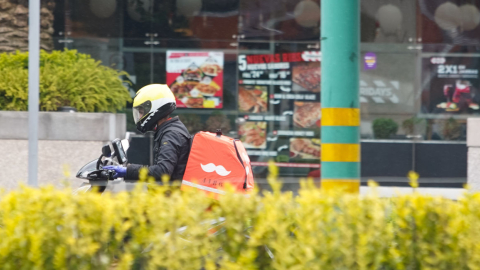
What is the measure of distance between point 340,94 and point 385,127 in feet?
22.6

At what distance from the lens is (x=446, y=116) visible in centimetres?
1119

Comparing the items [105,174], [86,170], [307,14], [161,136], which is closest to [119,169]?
[105,174]

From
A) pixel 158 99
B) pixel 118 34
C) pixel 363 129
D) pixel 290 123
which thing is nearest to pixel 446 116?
pixel 363 129

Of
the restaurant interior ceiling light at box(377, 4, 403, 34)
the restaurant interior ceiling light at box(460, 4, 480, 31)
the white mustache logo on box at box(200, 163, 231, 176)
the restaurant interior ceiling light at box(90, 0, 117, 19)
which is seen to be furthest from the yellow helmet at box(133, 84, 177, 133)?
the restaurant interior ceiling light at box(460, 4, 480, 31)

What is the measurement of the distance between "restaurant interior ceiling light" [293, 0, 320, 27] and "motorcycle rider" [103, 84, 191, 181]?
22.6 ft

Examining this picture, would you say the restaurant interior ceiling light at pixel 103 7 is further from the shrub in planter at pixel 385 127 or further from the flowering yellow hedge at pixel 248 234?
the flowering yellow hedge at pixel 248 234

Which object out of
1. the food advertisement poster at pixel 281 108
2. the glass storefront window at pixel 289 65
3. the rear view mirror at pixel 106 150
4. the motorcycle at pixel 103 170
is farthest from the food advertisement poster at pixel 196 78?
the rear view mirror at pixel 106 150

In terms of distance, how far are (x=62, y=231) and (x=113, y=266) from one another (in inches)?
10.0

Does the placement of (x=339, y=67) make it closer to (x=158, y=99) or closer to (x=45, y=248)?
(x=158, y=99)

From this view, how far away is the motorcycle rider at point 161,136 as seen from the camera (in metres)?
4.34

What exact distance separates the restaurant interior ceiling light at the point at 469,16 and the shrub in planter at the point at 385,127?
7.35 feet

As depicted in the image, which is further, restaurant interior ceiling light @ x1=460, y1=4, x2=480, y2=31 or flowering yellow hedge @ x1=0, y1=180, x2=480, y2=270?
restaurant interior ceiling light @ x1=460, y1=4, x2=480, y2=31

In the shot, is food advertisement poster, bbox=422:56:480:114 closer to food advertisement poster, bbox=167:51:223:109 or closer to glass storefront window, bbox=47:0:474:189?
glass storefront window, bbox=47:0:474:189

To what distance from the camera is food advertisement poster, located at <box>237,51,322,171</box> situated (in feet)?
36.5
